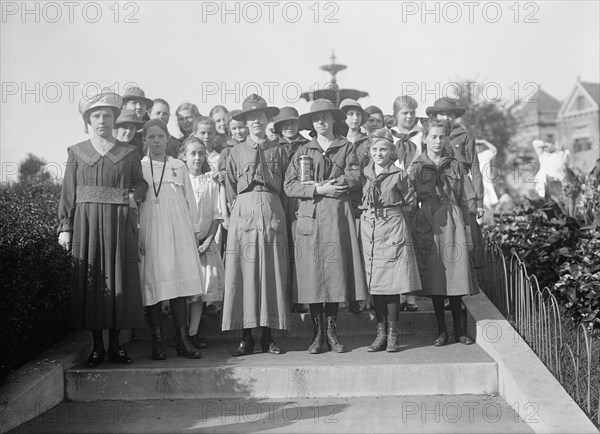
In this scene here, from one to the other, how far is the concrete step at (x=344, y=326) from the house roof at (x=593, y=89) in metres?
44.9

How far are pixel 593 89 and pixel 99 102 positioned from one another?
48294mm

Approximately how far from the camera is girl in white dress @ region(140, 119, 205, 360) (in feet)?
19.5

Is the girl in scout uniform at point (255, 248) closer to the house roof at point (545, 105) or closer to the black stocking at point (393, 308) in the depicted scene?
the black stocking at point (393, 308)

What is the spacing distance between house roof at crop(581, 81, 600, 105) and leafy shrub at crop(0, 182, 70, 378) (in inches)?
1847

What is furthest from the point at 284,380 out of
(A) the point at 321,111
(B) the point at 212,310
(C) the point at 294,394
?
(A) the point at 321,111

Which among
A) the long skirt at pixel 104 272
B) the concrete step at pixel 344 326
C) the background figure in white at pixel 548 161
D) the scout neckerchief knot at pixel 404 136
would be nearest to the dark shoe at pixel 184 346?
the long skirt at pixel 104 272

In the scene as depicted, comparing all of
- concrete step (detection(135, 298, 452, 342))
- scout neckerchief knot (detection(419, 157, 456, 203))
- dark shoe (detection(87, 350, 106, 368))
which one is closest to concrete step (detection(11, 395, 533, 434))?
dark shoe (detection(87, 350, 106, 368))

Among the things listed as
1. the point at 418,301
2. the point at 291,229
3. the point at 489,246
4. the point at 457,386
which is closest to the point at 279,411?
the point at 457,386

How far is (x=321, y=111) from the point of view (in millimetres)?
6449

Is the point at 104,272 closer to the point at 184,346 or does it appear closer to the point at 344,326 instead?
the point at 184,346

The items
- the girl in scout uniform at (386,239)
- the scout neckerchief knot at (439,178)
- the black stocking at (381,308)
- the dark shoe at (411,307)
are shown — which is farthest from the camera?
the dark shoe at (411,307)

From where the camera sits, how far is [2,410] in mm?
4738

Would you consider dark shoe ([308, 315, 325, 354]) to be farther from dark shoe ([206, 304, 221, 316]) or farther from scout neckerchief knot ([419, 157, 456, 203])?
scout neckerchief knot ([419, 157, 456, 203])

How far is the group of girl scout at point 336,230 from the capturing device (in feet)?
19.8
